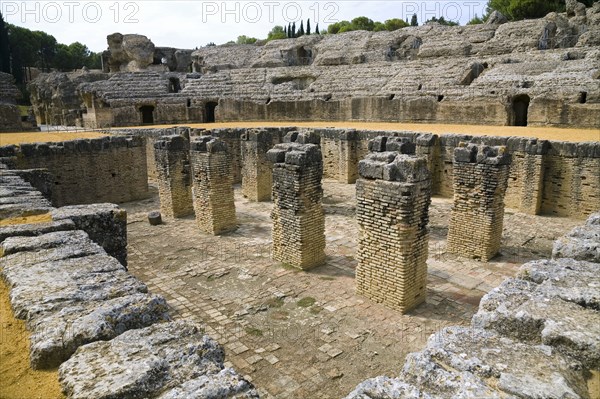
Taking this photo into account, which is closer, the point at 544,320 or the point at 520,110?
the point at 544,320

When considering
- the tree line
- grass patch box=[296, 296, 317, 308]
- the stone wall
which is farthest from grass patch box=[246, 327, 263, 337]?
the tree line

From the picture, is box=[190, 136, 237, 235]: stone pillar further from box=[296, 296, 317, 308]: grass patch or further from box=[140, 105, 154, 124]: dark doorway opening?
box=[140, 105, 154, 124]: dark doorway opening

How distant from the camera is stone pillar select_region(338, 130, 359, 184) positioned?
669 inches

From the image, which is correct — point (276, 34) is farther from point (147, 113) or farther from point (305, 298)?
point (305, 298)

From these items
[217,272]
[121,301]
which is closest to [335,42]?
[217,272]

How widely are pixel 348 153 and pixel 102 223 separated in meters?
12.8

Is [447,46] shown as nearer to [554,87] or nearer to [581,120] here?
[554,87]

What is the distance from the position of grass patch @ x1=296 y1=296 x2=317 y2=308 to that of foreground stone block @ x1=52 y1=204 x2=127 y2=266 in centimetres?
332

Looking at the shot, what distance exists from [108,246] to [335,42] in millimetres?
32142

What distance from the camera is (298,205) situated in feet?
29.3

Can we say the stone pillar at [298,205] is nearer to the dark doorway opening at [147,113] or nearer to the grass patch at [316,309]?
the grass patch at [316,309]

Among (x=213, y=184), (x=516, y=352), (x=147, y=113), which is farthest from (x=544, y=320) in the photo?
(x=147, y=113)

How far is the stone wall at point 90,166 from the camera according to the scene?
44.2 feet

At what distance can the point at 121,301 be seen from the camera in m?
2.96
